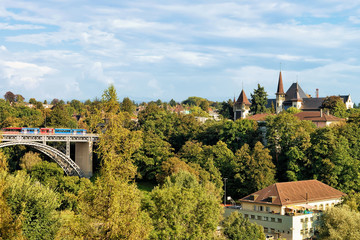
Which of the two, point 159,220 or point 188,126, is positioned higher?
point 188,126

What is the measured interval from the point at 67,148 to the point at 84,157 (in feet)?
15.5

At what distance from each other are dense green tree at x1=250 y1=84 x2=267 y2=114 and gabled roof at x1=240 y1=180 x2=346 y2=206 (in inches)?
1269

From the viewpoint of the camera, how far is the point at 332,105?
3639 inches

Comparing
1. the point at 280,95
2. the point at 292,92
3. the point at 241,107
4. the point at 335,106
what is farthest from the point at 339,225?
the point at 292,92

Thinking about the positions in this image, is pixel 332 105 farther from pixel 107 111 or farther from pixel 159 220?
pixel 107 111

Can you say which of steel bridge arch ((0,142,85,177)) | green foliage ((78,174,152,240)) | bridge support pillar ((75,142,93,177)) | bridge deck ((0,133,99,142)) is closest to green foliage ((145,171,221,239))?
green foliage ((78,174,152,240))

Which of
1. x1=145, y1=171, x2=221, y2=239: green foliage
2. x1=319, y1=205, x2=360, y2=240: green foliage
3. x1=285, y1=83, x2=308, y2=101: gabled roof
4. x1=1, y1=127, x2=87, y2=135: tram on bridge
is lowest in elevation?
x1=319, y1=205, x2=360, y2=240: green foliage

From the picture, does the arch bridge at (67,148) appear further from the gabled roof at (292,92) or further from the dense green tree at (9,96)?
the dense green tree at (9,96)

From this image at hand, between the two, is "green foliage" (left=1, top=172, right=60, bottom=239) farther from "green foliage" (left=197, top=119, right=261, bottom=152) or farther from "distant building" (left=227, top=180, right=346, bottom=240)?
"green foliage" (left=197, top=119, right=261, bottom=152)

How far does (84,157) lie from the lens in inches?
2869

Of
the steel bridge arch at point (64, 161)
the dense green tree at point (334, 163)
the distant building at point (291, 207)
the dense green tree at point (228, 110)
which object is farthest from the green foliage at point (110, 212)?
the dense green tree at point (228, 110)

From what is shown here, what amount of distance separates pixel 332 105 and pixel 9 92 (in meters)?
119

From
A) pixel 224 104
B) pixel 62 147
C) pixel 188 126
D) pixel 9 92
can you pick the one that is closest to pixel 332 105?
pixel 224 104

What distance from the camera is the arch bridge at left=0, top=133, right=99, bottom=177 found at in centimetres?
6347
